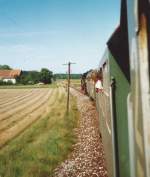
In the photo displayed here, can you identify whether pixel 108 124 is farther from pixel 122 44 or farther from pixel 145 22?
pixel 145 22

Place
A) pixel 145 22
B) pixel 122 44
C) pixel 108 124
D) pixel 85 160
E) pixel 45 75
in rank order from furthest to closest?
pixel 45 75, pixel 85 160, pixel 108 124, pixel 122 44, pixel 145 22

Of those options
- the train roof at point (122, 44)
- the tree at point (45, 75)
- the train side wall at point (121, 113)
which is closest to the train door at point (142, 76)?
the train roof at point (122, 44)

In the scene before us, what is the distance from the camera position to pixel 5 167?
32.7ft

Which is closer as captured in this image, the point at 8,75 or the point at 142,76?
the point at 142,76

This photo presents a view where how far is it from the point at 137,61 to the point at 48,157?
9703 mm

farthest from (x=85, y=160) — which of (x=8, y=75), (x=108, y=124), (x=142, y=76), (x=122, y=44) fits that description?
(x=8, y=75)

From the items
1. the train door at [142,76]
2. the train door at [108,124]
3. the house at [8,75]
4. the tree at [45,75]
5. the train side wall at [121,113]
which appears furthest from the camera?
the house at [8,75]

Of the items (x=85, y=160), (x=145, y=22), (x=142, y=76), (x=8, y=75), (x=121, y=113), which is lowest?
(x=85, y=160)

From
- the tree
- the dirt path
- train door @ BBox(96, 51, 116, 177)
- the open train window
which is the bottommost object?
the dirt path

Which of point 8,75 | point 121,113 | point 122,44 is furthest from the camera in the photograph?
point 8,75

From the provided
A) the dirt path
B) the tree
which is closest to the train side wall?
the dirt path

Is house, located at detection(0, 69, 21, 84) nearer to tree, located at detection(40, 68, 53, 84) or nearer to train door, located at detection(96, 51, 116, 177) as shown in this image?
tree, located at detection(40, 68, 53, 84)

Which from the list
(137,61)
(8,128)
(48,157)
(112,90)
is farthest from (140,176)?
(8,128)

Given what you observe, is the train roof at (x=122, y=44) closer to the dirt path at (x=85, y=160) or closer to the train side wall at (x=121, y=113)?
the train side wall at (x=121, y=113)
